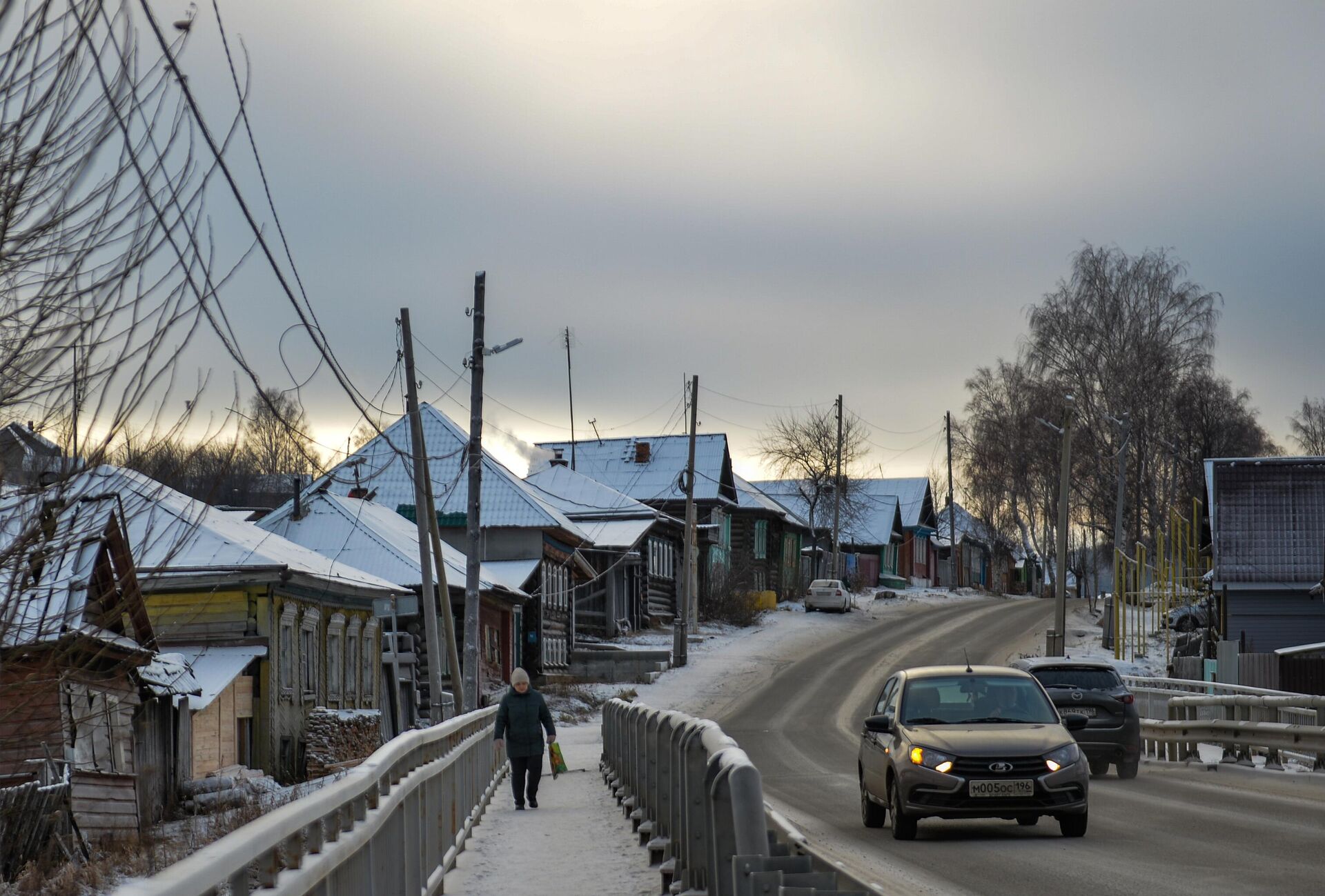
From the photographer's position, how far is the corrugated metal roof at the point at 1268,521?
43469 millimetres

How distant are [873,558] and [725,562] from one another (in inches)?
1262

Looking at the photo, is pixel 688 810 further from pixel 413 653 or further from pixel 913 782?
pixel 413 653

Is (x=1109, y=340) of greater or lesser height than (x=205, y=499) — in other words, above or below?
above

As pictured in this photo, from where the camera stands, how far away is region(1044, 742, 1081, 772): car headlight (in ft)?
43.2

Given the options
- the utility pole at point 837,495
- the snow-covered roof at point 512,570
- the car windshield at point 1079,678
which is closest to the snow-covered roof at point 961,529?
the utility pole at point 837,495

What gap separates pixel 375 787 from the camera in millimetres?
7902

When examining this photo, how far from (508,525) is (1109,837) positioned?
3614cm

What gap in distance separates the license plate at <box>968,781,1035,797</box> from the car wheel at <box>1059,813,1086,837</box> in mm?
610

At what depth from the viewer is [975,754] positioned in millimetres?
13195

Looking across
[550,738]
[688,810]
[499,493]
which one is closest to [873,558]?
[499,493]

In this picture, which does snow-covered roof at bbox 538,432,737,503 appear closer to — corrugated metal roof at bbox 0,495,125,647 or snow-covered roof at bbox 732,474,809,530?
snow-covered roof at bbox 732,474,809,530

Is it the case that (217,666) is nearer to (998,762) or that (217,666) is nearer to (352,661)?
(352,661)

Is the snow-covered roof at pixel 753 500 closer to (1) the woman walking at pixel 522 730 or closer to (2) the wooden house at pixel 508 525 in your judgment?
(2) the wooden house at pixel 508 525

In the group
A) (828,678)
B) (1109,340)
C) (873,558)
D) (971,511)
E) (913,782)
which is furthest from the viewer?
(873,558)
